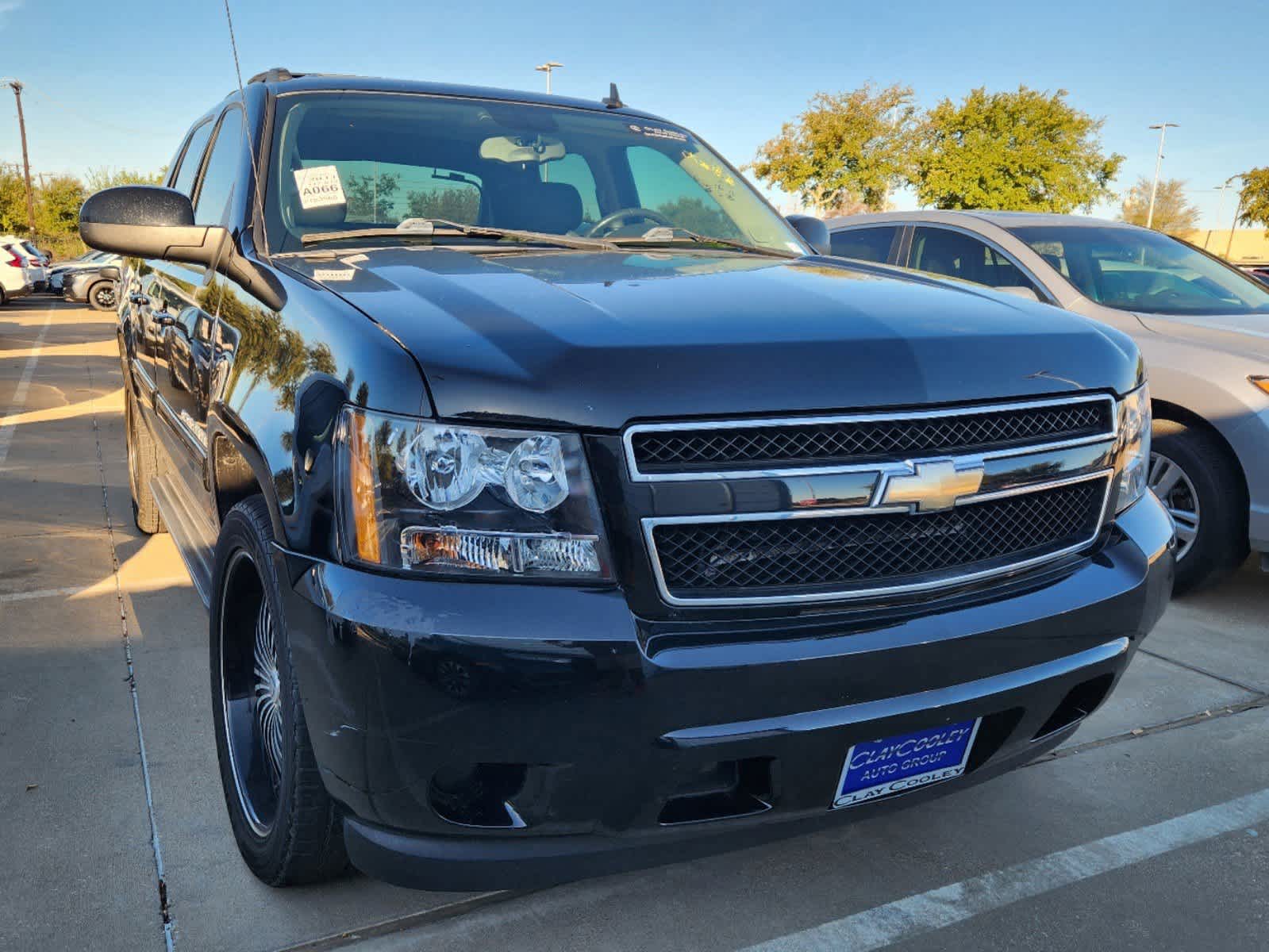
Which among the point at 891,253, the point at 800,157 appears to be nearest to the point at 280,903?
the point at 891,253

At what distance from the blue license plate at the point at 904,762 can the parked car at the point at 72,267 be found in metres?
25.4

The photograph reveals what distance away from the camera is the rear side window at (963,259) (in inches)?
223

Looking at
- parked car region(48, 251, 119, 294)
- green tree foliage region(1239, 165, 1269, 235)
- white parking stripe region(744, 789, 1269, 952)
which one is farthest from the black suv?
green tree foliage region(1239, 165, 1269, 235)

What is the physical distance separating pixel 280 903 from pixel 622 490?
1.30m

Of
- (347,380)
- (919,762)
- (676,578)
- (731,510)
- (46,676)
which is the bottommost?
(46,676)

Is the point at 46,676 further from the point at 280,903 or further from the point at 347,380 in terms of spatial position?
the point at 347,380

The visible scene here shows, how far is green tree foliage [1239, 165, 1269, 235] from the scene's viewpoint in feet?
149

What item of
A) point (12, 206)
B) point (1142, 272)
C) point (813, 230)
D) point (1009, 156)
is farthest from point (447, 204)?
point (12, 206)

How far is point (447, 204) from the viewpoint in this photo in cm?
310

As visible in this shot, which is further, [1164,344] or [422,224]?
[1164,344]

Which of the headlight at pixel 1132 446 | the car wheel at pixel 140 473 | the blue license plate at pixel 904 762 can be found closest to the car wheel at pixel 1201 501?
the headlight at pixel 1132 446

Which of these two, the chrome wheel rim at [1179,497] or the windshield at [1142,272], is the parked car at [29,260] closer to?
the windshield at [1142,272]

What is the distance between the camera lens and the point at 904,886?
2441 millimetres

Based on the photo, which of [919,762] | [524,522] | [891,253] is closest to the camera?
[524,522]
